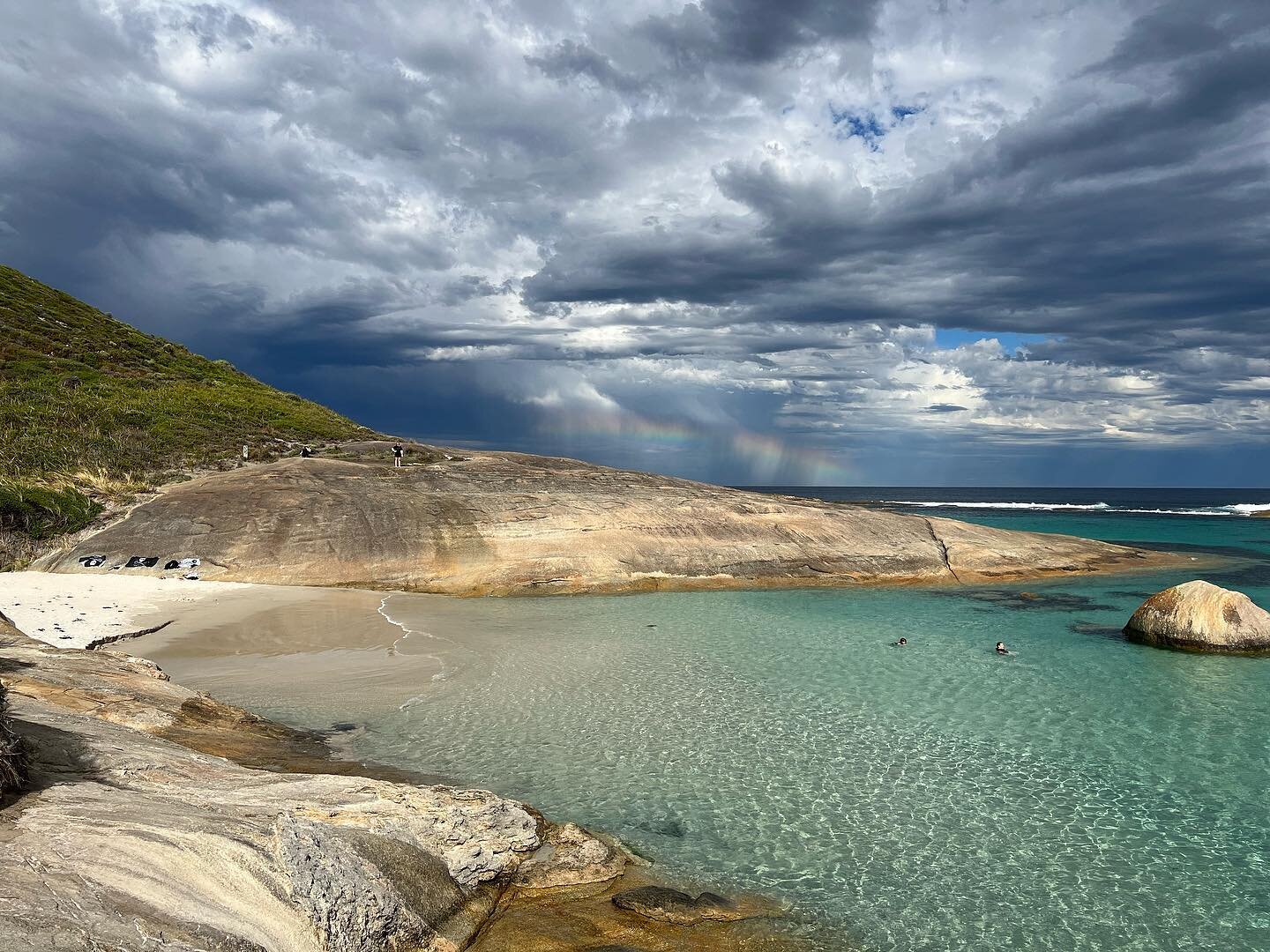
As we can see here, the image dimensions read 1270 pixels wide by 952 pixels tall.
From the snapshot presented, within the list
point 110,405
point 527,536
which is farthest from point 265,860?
point 110,405

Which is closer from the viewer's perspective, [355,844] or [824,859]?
[355,844]

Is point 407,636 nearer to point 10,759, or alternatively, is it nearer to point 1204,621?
point 10,759

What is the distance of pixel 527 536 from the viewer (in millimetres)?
33188

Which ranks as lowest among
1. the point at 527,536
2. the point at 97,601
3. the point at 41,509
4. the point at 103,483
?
the point at 97,601

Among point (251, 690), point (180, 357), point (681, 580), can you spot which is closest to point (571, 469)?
point (681, 580)

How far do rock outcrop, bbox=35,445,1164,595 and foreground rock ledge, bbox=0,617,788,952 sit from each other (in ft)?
62.5

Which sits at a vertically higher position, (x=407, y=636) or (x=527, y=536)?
(x=527, y=536)

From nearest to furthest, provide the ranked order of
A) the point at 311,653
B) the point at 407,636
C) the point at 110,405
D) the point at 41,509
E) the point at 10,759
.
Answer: the point at 10,759
the point at 311,653
the point at 407,636
the point at 41,509
the point at 110,405

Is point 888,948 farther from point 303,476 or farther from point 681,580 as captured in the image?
point 303,476

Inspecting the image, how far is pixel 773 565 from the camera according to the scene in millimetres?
34906

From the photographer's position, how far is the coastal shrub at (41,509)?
2858 centimetres

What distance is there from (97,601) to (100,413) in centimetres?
2372

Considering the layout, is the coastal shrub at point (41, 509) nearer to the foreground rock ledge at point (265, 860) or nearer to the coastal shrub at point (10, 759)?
the foreground rock ledge at point (265, 860)

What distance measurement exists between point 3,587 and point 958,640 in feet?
96.2
